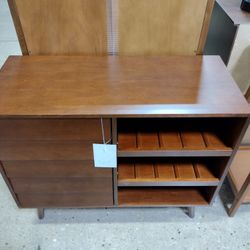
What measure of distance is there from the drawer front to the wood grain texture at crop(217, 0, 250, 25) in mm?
865

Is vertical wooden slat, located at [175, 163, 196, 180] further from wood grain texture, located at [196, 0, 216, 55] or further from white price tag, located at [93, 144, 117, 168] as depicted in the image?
wood grain texture, located at [196, 0, 216, 55]

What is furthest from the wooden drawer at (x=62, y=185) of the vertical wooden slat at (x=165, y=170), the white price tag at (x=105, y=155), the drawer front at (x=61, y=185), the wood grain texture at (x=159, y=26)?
the wood grain texture at (x=159, y=26)

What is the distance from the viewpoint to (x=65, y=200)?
1.12m

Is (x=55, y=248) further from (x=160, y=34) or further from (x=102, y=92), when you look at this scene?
(x=160, y=34)

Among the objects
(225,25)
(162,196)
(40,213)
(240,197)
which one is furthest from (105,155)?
(225,25)

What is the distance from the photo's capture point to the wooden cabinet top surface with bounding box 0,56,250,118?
788 millimetres

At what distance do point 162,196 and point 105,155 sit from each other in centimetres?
45

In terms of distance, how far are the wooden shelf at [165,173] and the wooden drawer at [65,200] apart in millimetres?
136

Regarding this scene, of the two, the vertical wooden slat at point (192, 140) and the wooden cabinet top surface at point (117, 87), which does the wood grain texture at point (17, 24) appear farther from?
the vertical wooden slat at point (192, 140)

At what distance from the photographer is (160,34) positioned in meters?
1.00

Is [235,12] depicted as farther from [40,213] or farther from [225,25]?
[40,213]

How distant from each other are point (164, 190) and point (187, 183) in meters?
0.20

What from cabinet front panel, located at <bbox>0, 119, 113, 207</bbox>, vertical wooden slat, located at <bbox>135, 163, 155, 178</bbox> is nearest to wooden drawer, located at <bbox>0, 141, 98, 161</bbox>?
cabinet front panel, located at <bbox>0, 119, 113, 207</bbox>

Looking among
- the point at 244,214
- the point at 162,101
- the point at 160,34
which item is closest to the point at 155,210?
the point at 244,214
